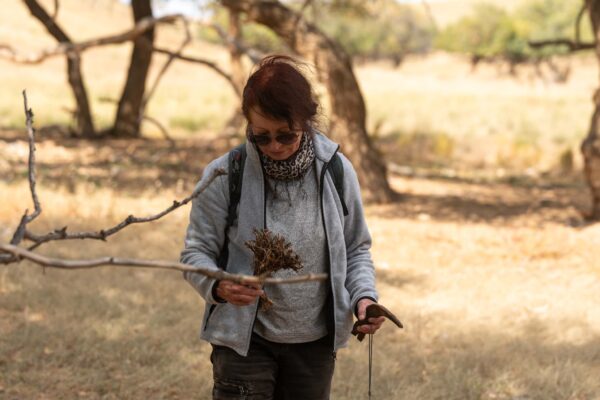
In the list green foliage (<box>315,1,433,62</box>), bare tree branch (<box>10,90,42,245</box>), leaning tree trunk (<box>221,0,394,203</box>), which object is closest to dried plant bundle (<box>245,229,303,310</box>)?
bare tree branch (<box>10,90,42,245</box>)

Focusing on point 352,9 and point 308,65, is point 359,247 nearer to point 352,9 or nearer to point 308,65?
point 308,65

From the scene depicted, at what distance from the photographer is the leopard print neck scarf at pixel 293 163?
2.60 m

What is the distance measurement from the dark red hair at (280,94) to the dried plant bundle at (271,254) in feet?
1.12

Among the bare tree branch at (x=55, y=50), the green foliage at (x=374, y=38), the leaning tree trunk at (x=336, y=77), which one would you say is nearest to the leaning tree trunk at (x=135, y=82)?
the bare tree branch at (x=55, y=50)

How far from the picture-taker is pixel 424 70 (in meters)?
67.0

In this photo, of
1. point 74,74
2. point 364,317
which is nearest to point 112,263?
point 364,317

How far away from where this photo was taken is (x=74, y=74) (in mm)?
13758

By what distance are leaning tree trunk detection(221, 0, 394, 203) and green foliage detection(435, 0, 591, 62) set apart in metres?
42.8

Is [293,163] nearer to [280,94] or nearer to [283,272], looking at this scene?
[280,94]

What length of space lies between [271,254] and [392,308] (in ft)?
12.6

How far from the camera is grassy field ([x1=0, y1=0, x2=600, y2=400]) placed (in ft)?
15.5

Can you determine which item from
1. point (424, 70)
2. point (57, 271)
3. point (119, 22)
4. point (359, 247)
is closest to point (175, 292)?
point (57, 271)

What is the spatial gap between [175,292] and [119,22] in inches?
3084

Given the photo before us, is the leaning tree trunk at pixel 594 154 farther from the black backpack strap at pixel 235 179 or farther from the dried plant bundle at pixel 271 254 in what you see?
the dried plant bundle at pixel 271 254
